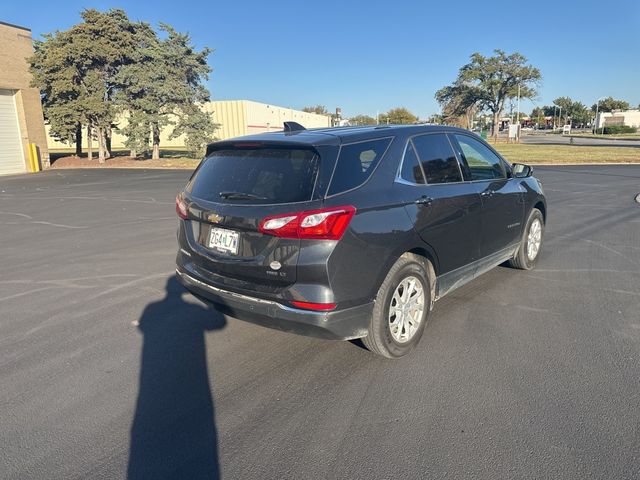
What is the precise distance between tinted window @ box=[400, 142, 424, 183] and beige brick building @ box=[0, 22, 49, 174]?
27242 millimetres

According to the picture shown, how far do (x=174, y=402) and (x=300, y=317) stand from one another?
Answer: 40.7 inches

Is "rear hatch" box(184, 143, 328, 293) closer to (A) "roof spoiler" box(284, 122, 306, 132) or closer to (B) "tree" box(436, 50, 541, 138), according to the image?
(A) "roof spoiler" box(284, 122, 306, 132)

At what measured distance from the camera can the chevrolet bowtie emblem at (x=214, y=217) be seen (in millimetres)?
3422

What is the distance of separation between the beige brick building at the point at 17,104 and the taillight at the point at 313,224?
27256mm

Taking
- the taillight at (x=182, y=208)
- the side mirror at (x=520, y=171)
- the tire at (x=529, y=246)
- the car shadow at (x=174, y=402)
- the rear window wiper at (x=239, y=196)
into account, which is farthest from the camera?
the tire at (x=529, y=246)

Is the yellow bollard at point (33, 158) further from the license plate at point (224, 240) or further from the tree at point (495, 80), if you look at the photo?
the tree at point (495, 80)

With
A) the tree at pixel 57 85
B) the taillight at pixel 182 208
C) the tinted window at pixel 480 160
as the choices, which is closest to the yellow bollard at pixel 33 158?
the tree at pixel 57 85

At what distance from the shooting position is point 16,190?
55.8ft

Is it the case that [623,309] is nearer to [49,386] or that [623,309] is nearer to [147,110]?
[49,386]

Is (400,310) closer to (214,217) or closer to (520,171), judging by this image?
(214,217)

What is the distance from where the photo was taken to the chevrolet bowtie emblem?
3.42m

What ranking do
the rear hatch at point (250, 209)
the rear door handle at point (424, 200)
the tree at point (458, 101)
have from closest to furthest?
1. the rear hatch at point (250, 209)
2. the rear door handle at point (424, 200)
3. the tree at point (458, 101)

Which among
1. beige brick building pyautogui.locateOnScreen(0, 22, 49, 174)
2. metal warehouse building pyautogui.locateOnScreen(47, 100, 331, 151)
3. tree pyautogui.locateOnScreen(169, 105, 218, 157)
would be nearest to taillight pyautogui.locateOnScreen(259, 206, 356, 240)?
tree pyautogui.locateOnScreen(169, 105, 218, 157)

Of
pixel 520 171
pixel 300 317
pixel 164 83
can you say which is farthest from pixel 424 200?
pixel 164 83
